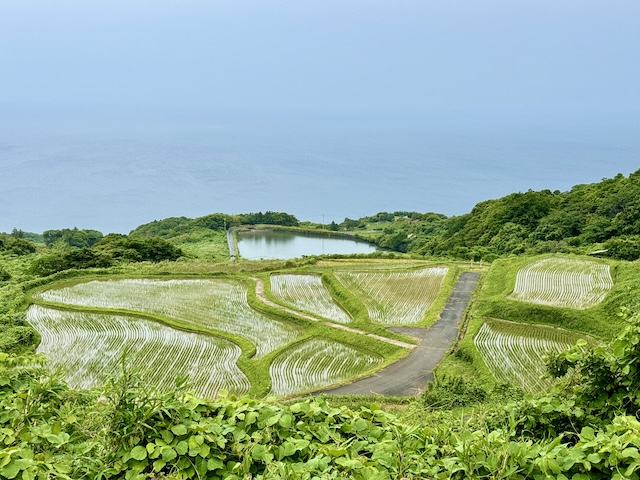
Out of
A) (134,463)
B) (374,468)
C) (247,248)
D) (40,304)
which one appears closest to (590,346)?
(374,468)

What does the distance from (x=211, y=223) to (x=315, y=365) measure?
42.8 m

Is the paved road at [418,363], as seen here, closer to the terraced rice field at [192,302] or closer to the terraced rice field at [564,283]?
the terraced rice field at [564,283]

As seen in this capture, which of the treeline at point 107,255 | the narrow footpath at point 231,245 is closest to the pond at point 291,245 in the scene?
the narrow footpath at point 231,245

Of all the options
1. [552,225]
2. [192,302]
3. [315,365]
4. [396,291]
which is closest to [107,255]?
[192,302]

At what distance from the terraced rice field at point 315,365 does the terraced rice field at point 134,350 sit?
125 centimetres

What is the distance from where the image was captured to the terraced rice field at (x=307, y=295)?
22188 mm

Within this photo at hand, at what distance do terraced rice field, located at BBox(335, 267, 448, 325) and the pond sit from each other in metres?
18.9

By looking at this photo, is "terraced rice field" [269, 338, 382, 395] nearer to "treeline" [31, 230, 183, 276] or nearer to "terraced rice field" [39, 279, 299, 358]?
"terraced rice field" [39, 279, 299, 358]

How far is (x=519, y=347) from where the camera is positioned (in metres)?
17.5

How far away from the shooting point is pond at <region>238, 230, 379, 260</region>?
4688 centimetres

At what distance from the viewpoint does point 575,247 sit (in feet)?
107

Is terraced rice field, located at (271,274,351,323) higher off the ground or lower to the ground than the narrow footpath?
lower

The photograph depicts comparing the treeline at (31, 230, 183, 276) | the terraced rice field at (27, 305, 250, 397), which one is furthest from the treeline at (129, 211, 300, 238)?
the terraced rice field at (27, 305, 250, 397)

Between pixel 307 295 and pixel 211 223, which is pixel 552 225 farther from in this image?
pixel 211 223
